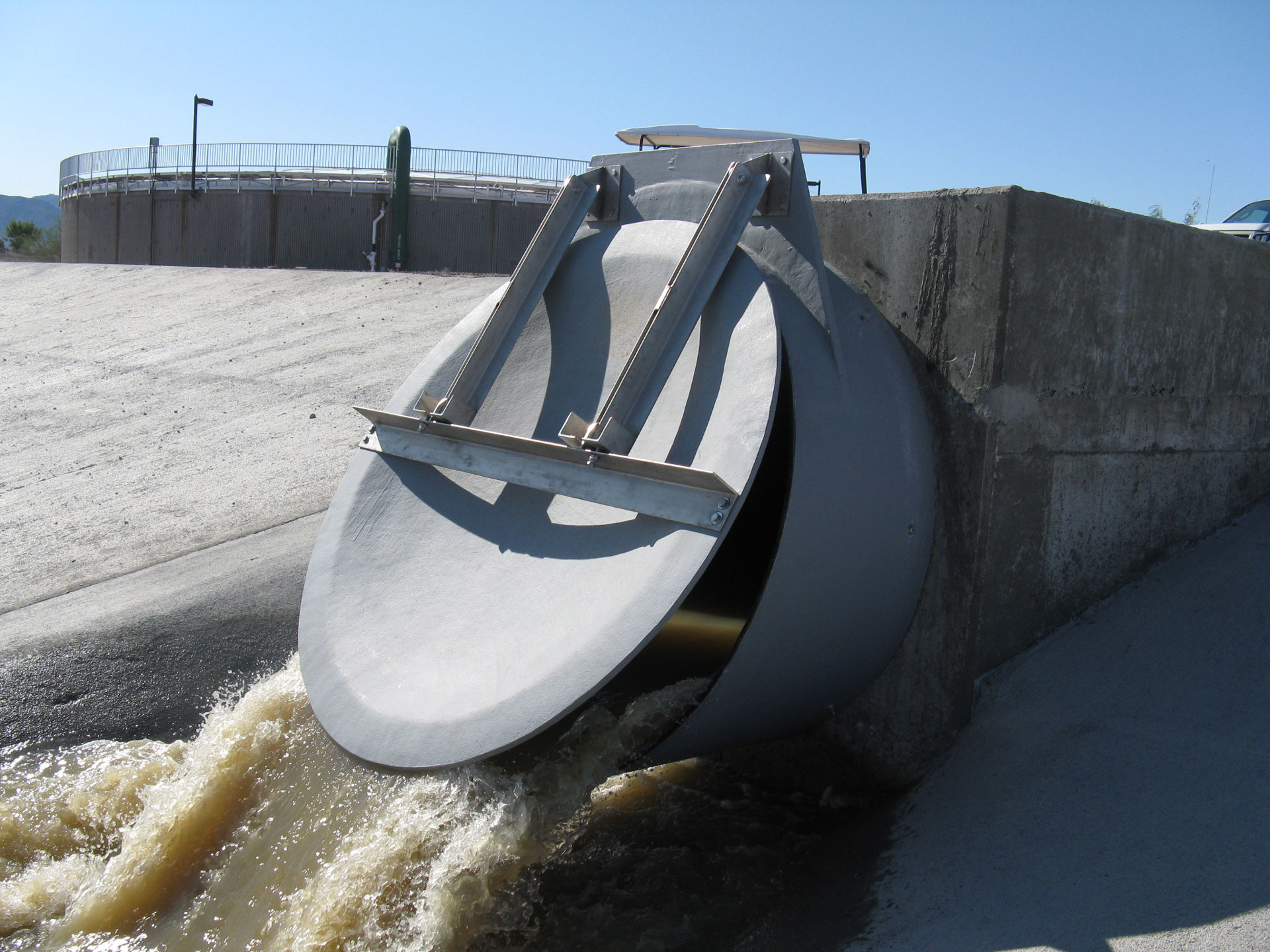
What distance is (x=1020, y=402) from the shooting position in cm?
336

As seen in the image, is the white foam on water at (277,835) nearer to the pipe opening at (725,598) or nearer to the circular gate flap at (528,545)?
the circular gate flap at (528,545)

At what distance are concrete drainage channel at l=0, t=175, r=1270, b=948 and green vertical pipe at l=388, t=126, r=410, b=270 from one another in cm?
1798

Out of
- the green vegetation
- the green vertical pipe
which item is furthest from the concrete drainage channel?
the green vegetation

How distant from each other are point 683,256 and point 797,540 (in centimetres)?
100

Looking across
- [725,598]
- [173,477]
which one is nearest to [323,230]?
[173,477]

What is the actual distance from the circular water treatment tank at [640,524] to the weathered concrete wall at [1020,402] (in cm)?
14

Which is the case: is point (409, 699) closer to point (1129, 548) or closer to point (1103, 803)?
point (1103, 803)

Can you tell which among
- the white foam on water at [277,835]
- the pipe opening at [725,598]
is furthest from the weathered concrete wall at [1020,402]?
the white foam on water at [277,835]

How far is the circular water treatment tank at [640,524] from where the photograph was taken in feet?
9.32

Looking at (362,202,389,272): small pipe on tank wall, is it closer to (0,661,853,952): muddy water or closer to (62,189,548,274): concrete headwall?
(62,189,548,274): concrete headwall

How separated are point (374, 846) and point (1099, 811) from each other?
217 centimetres

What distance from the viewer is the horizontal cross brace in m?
2.77

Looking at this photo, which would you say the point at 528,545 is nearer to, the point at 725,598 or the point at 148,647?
the point at 725,598

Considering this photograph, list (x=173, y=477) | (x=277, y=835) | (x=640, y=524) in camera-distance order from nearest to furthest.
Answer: (x=640, y=524)
(x=277, y=835)
(x=173, y=477)
